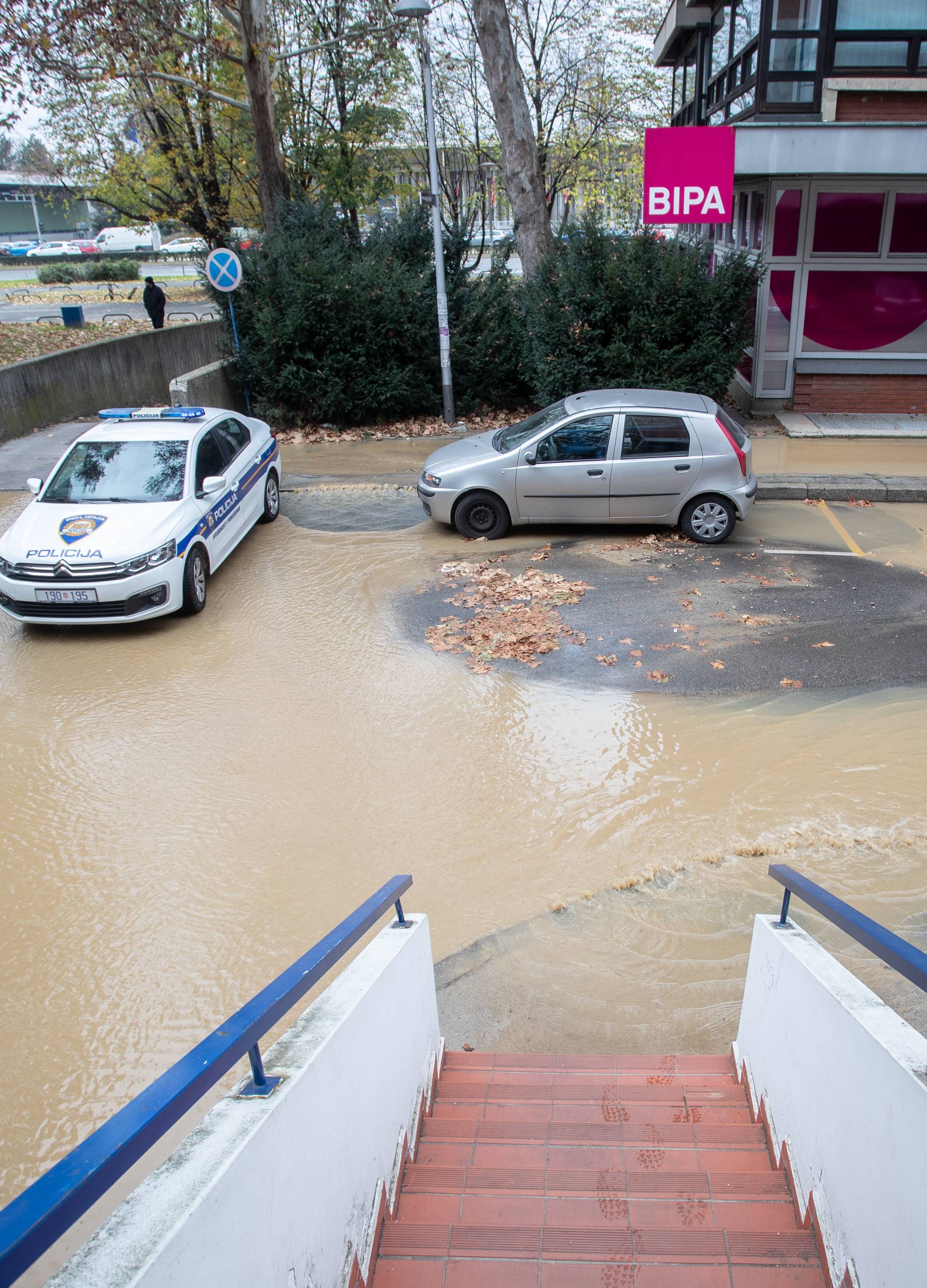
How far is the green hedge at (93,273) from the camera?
4100cm

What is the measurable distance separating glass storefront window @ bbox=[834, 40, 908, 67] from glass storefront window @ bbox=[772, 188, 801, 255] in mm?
1731

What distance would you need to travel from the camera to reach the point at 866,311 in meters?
14.9

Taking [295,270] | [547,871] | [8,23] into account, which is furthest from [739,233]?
[547,871]

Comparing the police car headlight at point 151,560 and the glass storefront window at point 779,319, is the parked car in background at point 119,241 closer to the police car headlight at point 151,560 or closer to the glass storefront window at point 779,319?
the glass storefront window at point 779,319

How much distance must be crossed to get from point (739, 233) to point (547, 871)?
1643 centimetres

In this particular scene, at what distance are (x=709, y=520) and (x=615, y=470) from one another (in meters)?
1.22

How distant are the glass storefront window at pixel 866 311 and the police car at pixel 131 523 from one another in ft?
31.9

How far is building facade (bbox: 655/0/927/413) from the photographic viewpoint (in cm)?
1279

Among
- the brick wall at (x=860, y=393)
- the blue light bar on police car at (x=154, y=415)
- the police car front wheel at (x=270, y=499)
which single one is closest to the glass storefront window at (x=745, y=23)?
the brick wall at (x=860, y=393)

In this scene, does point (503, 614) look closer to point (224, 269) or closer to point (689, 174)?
point (689, 174)

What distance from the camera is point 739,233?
18.2 meters

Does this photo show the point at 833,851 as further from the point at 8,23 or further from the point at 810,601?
the point at 8,23

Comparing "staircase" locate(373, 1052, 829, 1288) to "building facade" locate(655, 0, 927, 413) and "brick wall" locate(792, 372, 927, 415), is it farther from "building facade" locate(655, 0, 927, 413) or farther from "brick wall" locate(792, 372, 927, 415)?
"brick wall" locate(792, 372, 927, 415)

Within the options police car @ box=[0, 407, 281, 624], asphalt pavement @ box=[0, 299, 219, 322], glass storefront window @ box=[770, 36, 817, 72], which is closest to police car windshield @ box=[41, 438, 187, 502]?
police car @ box=[0, 407, 281, 624]
